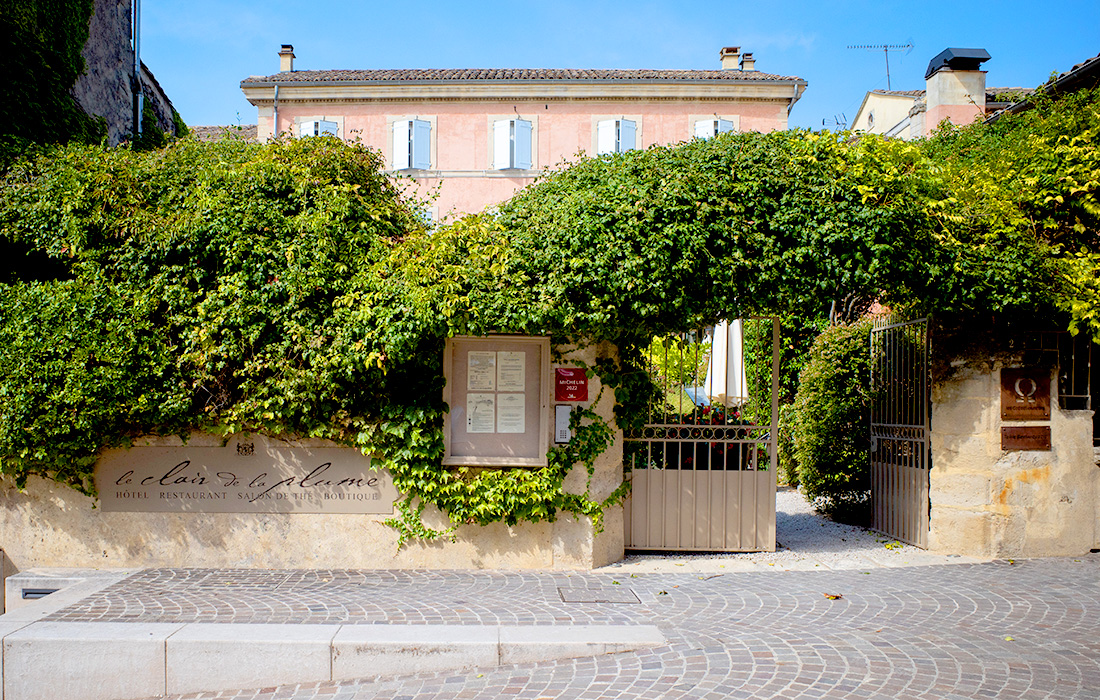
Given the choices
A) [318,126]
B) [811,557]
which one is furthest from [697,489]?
[318,126]

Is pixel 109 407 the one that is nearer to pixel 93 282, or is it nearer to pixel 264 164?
pixel 93 282

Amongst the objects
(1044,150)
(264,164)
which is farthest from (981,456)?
(264,164)

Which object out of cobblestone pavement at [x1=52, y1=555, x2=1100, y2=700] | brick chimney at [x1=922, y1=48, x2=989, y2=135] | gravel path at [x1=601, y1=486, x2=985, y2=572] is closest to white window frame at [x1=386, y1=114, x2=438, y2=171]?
brick chimney at [x1=922, y1=48, x2=989, y2=135]

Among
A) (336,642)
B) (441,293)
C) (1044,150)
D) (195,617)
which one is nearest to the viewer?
(336,642)

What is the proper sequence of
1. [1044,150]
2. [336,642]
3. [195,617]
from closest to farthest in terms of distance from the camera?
[336,642] < [195,617] < [1044,150]

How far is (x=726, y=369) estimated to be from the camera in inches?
315

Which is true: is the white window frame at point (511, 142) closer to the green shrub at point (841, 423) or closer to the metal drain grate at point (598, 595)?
the green shrub at point (841, 423)

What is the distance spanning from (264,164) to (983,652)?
679 centimetres

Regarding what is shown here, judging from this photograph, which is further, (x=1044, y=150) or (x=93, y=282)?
(x=1044, y=150)

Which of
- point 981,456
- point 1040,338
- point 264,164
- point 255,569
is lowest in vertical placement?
point 255,569

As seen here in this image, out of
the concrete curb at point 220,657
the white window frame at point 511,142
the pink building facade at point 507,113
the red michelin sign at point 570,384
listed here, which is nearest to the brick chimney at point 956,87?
the pink building facade at point 507,113

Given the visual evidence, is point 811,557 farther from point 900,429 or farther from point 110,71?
point 110,71

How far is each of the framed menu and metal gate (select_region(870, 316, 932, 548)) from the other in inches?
152

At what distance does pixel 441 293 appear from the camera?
6402 mm
